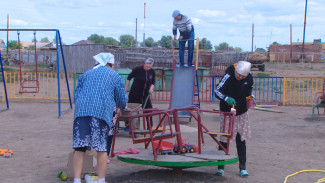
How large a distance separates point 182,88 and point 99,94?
6631 mm

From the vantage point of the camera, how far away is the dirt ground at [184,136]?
18.0 feet

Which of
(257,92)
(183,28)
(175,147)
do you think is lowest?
(257,92)

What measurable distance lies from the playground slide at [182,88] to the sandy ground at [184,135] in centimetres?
75

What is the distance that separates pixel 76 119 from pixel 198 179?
1.86 meters

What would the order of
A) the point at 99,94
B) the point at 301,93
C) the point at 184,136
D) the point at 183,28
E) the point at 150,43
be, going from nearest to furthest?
the point at 99,94 → the point at 184,136 → the point at 183,28 → the point at 301,93 → the point at 150,43

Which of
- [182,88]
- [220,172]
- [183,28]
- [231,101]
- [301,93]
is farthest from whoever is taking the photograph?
[301,93]

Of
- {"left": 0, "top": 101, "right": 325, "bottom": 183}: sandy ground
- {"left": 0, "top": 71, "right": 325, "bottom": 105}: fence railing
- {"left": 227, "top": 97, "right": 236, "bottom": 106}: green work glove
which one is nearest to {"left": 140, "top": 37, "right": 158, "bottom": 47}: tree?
{"left": 0, "top": 71, "right": 325, "bottom": 105}: fence railing

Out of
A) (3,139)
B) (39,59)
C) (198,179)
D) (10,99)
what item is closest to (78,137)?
(198,179)

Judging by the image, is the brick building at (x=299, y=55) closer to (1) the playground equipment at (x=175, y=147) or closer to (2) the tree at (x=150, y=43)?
(2) the tree at (x=150, y=43)

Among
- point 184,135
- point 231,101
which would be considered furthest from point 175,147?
point 184,135

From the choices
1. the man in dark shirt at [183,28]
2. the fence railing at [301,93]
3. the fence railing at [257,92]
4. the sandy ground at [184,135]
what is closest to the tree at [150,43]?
the fence railing at [257,92]

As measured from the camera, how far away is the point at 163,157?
5.02 meters

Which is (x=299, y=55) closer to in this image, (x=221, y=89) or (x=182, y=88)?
(x=182, y=88)

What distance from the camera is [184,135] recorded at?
920 centimetres
